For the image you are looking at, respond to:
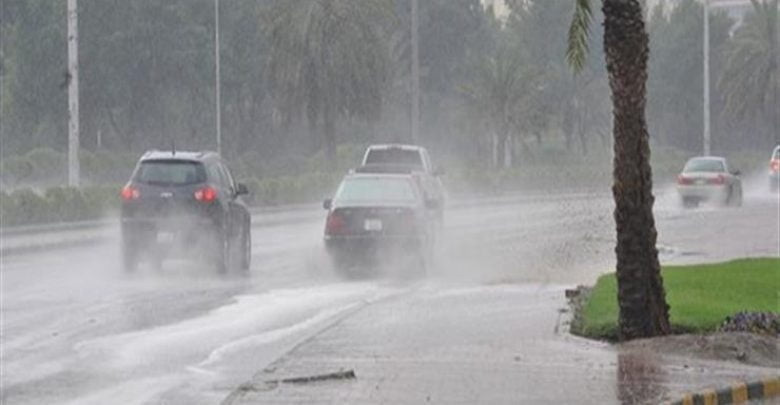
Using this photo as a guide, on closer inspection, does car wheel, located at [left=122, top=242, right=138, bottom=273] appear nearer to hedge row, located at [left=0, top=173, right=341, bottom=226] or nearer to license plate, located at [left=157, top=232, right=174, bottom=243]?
license plate, located at [left=157, top=232, right=174, bottom=243]

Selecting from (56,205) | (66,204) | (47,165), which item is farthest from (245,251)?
(47,165)

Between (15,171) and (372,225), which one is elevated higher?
(15,171)

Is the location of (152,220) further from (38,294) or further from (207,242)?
(38,294)

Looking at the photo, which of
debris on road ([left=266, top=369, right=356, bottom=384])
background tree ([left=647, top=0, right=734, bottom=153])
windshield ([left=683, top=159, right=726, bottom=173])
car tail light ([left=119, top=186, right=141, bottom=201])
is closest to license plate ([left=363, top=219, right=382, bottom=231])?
car tail light ([left=119, top=186, right=141, bottom=201])

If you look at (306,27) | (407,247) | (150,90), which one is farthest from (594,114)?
(407,247)

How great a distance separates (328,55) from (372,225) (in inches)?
1697

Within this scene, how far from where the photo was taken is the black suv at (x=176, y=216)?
104 ft

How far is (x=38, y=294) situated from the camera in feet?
90.3

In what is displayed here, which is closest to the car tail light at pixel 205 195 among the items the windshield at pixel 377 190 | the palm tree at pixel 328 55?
the windshield at pixel 377 190

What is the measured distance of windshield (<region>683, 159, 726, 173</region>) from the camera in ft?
207

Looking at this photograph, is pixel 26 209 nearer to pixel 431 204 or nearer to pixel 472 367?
pixel 431 204

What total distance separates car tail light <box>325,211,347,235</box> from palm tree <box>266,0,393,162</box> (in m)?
42.4

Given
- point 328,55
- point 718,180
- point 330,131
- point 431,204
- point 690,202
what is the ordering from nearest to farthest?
point 431,204
point 718,180
point 690,202
point 328,55
point 330,131

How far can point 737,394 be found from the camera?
51.2 feet
